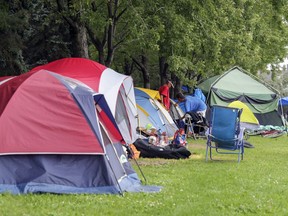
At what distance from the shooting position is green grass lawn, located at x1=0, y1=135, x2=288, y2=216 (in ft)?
19.2

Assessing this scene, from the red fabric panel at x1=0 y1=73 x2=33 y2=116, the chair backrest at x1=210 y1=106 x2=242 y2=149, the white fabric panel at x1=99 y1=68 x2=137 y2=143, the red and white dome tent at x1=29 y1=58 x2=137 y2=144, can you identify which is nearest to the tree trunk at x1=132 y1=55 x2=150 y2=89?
the white fabric panel at x1=99 y1=68 x2=137 y2=143

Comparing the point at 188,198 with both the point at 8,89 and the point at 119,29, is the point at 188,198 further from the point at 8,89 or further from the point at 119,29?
the point at 119,29

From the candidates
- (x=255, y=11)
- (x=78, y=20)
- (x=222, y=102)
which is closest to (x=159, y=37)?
(x=78, y=20)

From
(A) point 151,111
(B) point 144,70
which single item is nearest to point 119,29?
(A) point 151,111

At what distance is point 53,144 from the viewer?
6.84m

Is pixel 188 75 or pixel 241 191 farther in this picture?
pixel 188 75

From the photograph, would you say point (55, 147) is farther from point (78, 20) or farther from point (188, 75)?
point (188, 75)

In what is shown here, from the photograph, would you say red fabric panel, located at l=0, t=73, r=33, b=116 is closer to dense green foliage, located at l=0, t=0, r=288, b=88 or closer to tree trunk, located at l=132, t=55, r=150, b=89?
dense green foliage, located at l=0, t=0, r=288, b=88

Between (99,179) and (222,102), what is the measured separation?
47.6 ft

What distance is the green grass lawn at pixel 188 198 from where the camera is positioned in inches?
230

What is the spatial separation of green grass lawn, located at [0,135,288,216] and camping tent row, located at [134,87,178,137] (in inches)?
214

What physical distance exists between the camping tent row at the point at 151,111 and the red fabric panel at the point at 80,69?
174 inches

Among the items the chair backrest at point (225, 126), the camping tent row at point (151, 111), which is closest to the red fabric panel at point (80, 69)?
the chair backrest at point (225, 126)

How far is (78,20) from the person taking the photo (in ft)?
43.9
